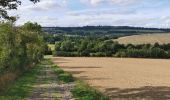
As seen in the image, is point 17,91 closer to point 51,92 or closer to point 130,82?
point 51,92

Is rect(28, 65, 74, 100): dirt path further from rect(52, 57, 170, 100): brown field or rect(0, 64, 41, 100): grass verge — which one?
rect(52, 57, 170, 100): brown field

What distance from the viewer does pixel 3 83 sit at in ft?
89.0

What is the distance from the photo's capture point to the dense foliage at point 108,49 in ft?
465

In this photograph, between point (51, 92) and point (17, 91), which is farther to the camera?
point (51, 92)

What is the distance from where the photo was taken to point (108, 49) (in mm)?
150000

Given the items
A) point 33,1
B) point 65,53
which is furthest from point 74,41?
point 33,1

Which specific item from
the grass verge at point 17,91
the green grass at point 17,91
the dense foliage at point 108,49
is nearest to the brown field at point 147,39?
the dense foliage at point 108,49

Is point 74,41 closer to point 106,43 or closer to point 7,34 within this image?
point 106,43

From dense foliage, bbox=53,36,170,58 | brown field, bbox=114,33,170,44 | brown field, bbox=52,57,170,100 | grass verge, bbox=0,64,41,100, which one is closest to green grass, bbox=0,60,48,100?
grass verge, bbox=0,64,41,100

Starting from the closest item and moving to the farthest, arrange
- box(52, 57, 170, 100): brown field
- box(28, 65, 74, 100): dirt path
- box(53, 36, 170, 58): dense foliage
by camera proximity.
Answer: box(28, 65, 74, 100): dirt path → box(52, 57, 170, 100): brown field → box(53, 36, 170, 58): dense foliage

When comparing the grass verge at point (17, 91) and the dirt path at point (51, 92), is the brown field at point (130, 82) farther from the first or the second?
the grass verge at point (17, 91)

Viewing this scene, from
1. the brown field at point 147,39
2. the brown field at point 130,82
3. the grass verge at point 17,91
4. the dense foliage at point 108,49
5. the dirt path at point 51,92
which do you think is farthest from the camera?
the brown field at point 147,39

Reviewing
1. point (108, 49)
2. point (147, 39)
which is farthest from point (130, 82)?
point (147, 39)

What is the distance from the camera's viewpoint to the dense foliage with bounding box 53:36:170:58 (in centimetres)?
14162
